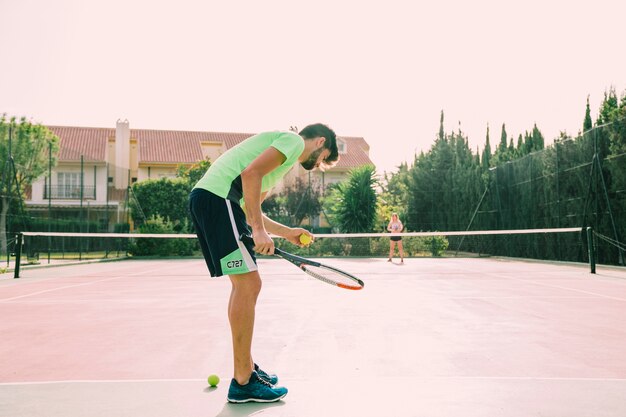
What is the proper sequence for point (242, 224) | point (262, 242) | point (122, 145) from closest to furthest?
1. point (262, 242)
2. point (242, 224)
3. point (122, 145)

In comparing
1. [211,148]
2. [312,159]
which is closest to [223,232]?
[312,159]

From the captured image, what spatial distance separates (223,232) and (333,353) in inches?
68.0

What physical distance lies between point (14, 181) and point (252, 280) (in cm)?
1698

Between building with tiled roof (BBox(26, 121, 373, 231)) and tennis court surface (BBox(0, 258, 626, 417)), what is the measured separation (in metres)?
29.9

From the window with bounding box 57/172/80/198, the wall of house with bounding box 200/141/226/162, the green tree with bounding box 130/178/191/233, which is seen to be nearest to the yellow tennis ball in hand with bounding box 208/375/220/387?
the green tree with bounding box 130/178/191/233

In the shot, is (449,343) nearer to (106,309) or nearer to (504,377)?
(504,377)

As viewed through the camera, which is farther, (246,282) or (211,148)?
(211,148)

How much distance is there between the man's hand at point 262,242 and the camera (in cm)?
328

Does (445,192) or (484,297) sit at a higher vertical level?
(445,192)

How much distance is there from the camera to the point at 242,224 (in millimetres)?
3498

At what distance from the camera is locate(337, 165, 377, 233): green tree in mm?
26312

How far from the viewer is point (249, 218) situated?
334 centimetres

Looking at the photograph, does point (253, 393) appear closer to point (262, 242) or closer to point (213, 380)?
point (213, 380)

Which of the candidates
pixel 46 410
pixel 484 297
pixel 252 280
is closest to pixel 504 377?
pixel 252 280
